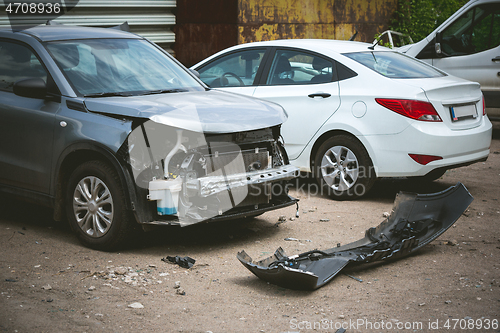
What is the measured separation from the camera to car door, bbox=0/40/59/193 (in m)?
5.24

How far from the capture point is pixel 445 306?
3896 mm

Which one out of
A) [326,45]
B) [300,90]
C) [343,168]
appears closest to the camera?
[343,168]

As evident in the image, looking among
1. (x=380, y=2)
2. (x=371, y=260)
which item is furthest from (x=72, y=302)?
(x=380, y=2)

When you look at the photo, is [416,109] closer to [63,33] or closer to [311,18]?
[63,33]

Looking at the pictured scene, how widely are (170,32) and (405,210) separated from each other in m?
7.82

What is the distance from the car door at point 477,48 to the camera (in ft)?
33.5

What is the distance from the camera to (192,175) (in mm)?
4832

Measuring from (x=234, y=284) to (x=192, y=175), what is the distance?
3.30 feet

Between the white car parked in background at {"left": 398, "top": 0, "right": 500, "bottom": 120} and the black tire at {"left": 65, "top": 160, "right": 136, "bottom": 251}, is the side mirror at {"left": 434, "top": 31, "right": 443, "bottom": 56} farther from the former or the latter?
the black tire at {"left": 65, "top": 160, "right": 136, "bottom": 251}

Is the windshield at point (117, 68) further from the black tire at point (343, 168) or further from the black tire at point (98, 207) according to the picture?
the black tire at point (343, 168)

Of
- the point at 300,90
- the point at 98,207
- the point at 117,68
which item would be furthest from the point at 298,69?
the point at 98,207

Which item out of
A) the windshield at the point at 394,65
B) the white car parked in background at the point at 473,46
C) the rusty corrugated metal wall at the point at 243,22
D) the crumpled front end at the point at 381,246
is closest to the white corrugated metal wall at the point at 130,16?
the rusty corrugated metal wall at the point at 243,22

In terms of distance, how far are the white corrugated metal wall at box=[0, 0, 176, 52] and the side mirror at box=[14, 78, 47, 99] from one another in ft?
17.3

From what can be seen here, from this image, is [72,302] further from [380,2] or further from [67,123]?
[380,2]
